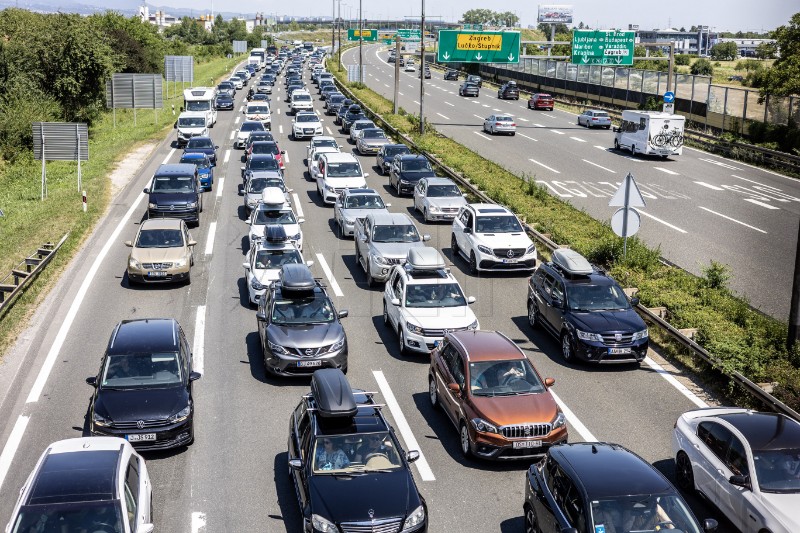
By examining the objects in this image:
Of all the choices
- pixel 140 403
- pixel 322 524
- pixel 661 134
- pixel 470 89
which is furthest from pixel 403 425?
pixel 470 89

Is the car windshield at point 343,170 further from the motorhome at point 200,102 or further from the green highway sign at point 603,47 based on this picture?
the green highway sign at point 603,47

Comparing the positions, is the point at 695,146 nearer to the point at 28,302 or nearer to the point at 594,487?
the point at 28,302

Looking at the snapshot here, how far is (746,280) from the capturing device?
25188 mm

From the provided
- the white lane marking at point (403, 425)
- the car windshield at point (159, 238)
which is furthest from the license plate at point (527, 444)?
the car windshield at point (159, 238)

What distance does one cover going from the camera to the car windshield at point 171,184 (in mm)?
31469

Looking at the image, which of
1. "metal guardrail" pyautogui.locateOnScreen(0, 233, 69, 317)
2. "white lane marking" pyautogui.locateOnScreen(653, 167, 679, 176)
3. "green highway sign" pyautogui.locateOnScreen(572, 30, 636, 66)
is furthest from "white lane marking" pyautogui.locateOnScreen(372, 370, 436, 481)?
"green highway sign" pyautogui.locateOnScreen(572, 30, 636, 66)

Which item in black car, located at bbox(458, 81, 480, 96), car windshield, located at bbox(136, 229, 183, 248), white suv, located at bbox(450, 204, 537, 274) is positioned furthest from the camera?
black car, located at bbox(458, 81, 480, 96)

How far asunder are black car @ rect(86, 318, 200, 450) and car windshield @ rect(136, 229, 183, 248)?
8816 millimetres

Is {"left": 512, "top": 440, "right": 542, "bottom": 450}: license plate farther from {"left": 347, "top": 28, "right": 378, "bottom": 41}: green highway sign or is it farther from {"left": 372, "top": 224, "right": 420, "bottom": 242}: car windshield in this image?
{"left": 347, "top": 28, "right": 378, "bottom": 41}: green highway sign

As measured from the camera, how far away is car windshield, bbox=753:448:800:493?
11.4 m

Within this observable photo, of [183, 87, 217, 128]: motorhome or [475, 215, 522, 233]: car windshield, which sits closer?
[475, 215, 522, 233]: car windshield

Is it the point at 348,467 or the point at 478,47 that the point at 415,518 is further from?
the point at 478,47

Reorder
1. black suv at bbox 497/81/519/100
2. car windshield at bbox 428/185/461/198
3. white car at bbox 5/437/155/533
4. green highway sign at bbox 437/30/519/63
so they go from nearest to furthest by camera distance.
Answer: white car at bbox 5/437/155/533 < car windshield at bbox 428/185/461/198 < green highway sign at bbox 437/30/519/63 < black suv at bbox 497/81/519/100

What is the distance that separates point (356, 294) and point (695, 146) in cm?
3621
